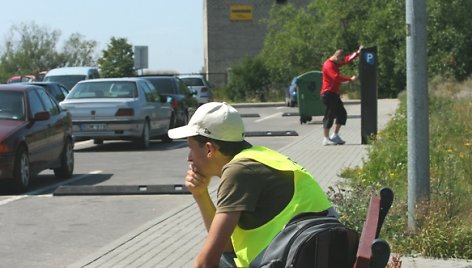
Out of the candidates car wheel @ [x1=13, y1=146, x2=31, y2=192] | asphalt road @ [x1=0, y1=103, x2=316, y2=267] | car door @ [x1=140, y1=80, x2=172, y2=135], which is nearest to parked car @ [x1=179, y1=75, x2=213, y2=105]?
car door @ [x1=140, y1=80, x2=172, y2=135]

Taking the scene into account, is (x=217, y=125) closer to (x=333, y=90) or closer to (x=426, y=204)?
(x=426, y=204)

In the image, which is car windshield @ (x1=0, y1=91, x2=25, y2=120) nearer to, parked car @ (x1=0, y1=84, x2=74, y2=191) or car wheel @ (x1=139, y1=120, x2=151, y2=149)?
parked car @ (x1=0, y1=84, x2=74, y2=191)

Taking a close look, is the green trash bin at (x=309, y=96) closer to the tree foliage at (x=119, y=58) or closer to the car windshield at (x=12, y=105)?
the car windshield at (x=12, y=105)

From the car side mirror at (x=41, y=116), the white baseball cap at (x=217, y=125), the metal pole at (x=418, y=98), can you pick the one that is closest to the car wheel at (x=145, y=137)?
the car side mirror at (x=41, y=116)

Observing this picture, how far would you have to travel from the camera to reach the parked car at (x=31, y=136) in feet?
44.2

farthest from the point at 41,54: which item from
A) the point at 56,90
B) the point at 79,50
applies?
the point at 56,90

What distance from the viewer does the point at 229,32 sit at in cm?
7100

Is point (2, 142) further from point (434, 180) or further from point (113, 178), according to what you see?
point (434, 180)

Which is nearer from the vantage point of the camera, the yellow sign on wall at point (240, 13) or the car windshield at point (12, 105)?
the car windshield at point (12, 105)

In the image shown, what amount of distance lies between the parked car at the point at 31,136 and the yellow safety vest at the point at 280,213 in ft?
30.9

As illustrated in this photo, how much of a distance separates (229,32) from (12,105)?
5690 centimetres

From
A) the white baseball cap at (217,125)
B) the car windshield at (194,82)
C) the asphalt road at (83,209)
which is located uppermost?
the white baseball cap at (217,125)

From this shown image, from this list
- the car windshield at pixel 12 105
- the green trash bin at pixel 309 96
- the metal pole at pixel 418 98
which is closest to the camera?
the metal pole at pixel 418 98

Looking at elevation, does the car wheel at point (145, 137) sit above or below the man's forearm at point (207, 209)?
below
